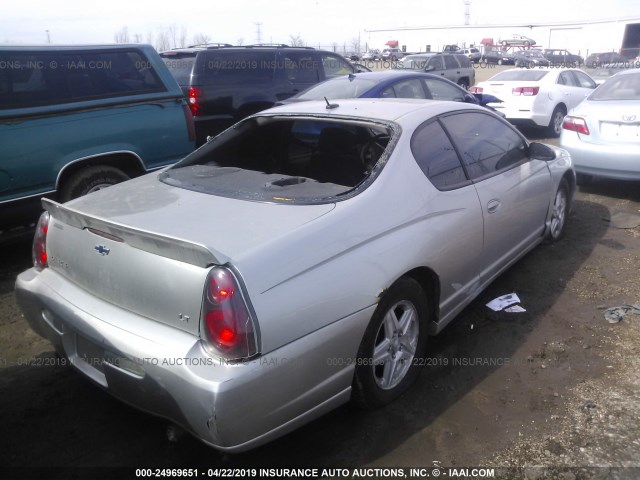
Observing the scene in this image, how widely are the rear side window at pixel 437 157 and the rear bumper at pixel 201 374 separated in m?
1.09

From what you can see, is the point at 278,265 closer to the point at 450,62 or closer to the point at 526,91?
the point at 526,91

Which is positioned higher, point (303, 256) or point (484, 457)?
point (303, 256)

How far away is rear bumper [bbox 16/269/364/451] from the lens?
6.80ft

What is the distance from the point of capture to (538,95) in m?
10.7

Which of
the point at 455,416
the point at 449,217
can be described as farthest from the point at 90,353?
the point at 449,217

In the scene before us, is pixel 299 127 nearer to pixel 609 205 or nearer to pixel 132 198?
pixel 132 198

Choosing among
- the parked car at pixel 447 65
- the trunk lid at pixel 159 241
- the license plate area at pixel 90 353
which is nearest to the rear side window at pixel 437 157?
the trunk lid at pixel 159 241

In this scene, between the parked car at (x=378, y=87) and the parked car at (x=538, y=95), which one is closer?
the parked car at (x=378, y=87)

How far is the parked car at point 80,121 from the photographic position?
15.2ft

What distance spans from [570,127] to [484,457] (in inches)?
224

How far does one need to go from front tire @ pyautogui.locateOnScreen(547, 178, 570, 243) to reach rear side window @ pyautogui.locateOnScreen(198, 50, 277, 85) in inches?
203

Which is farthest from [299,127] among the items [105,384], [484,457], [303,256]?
[484,457]

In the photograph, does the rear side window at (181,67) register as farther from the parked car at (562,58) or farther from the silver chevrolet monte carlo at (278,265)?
the parked car at (562,58)

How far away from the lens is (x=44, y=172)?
4.75 metres
